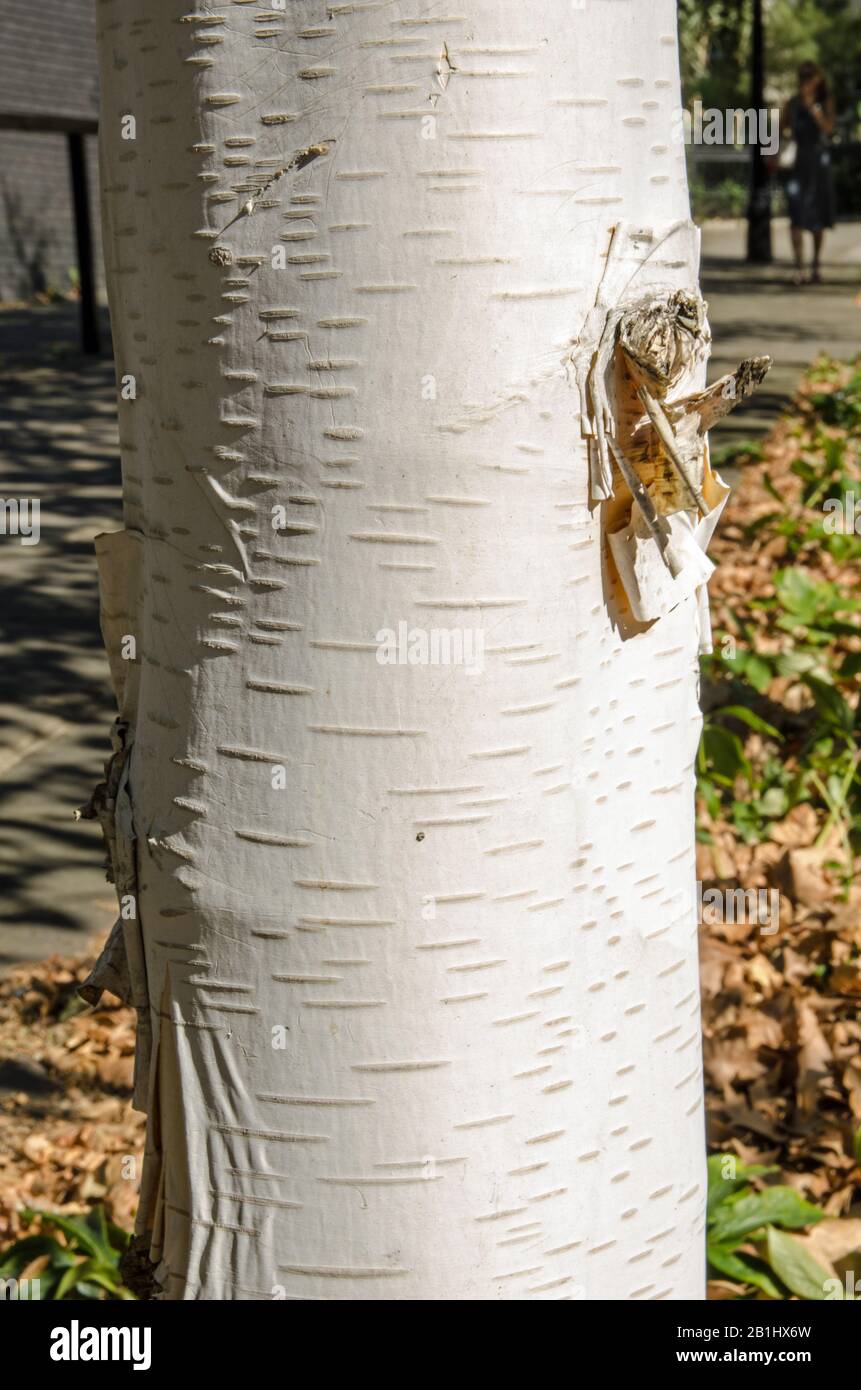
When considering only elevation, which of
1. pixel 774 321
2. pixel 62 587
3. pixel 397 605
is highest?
pixel 774 321

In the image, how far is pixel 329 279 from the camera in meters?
1.21

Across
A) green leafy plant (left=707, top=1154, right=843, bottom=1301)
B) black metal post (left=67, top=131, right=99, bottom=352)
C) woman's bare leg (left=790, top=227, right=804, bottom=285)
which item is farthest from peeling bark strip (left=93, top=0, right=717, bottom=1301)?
woman's bare leg (left=790, top=227, right=804, bottom=285)

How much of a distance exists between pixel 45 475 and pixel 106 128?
282 inches

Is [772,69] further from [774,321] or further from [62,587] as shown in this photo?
[62,587]

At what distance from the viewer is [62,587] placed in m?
6.30

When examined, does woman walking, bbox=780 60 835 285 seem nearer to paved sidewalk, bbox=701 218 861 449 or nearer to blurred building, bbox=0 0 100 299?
paved sidewalk, bbox=701 218 861 449

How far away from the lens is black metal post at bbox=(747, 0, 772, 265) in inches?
744

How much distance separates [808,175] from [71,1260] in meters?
15.5

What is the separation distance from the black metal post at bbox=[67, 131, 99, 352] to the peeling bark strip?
11605mm

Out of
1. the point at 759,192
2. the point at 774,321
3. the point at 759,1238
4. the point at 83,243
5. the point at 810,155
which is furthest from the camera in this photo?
the point at 759,192

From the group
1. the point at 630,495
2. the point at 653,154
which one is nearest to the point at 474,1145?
the point at 630,495

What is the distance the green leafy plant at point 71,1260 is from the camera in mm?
2287

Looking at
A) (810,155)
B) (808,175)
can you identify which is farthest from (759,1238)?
(808,175)
